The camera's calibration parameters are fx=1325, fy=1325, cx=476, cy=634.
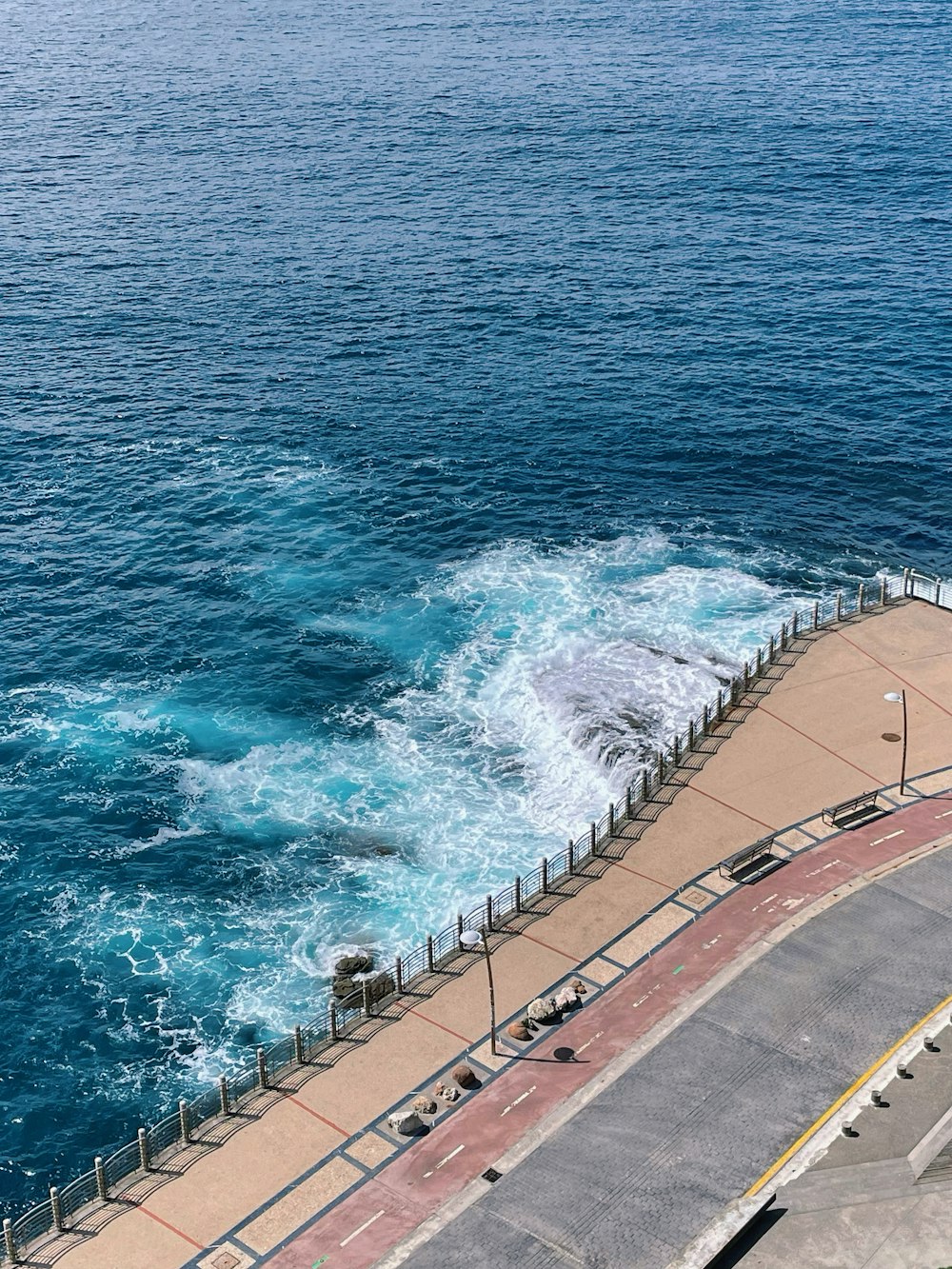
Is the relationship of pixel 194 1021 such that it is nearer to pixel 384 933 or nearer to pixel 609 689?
pixel 384 933

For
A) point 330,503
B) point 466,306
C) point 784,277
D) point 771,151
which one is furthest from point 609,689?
point 771,151

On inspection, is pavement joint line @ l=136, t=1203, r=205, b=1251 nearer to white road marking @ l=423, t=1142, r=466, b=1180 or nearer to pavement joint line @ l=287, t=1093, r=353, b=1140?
pavement joint line @ l=287, t=1093, r=353, b=1140

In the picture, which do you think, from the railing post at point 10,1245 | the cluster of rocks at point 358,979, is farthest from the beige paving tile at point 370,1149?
the railing post at point 10,1245

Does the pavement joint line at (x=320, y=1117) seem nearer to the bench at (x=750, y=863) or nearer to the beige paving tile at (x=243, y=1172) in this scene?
the beige paving tile at (x=243, y=1172)

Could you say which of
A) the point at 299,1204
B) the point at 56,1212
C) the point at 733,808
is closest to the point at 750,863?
the point at 733,808

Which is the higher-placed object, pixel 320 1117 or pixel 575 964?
pixel 575 964

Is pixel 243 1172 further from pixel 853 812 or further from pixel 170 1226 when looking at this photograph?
pixel 853 812
